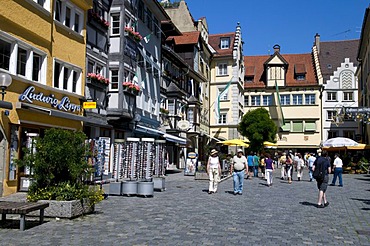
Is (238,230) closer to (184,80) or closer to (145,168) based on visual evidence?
(145,168)

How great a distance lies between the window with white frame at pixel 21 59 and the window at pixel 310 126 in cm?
4927

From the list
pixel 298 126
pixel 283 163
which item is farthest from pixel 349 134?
pixel 283 163

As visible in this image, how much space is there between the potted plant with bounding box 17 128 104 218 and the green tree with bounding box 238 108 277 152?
40141mm

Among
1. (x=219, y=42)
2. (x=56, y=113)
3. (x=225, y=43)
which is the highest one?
(x=219, y=42)

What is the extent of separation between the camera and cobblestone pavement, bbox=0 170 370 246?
8.44 meters

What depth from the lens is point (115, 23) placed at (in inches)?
1007

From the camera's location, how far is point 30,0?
55.9ft

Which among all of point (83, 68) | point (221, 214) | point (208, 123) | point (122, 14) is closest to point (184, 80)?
point (208, 123)

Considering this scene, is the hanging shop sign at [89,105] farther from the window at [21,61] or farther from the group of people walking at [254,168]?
the group of people walking at [254,168]

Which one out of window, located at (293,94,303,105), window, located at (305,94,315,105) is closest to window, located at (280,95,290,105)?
window, located at (293,94,303,105)

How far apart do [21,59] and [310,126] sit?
5086 cm

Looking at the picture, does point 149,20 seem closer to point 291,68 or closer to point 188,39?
point 188,39

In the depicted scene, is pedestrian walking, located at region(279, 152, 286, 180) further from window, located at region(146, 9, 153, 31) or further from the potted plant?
the potted plant

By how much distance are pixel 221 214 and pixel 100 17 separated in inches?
594
